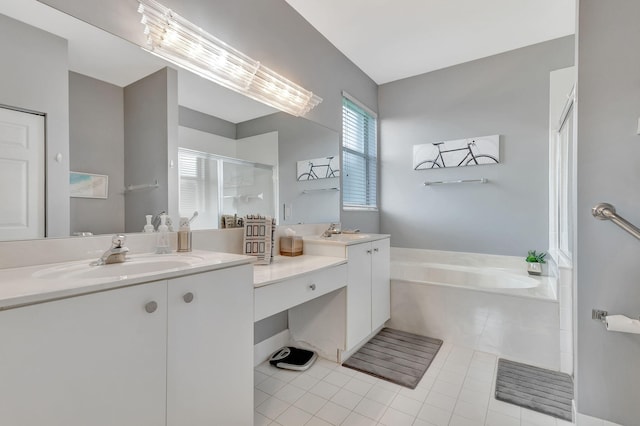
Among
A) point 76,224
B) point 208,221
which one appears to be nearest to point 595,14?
point 208,221

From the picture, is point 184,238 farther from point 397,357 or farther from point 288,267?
point 397,357

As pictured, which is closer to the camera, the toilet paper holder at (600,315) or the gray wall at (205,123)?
the toilet paper holder at (600,315)

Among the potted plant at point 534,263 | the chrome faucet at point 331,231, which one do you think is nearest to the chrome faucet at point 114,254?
the chrome faucet at point 331,231

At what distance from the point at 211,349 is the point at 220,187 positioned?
3.03 feet

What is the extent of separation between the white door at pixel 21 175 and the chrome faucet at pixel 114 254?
229 mm

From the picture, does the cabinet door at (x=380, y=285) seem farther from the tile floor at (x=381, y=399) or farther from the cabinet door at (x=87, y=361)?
the cabinet door at (x=87, y=361)

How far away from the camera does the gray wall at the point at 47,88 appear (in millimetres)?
988

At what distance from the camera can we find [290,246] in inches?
79.3

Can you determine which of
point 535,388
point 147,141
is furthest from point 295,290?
point 535,388

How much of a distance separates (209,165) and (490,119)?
2.74 m

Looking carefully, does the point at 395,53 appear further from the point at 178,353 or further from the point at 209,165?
the point at 178,353

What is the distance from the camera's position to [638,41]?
126 cm

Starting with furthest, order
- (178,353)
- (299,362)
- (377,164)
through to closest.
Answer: (377,164)
(299,362)
(178,353)

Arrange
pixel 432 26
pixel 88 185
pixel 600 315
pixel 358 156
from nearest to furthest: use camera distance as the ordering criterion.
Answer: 1. pixel 88 185
2. pixel 600 315
3. pixel 432 26
4. pixel 358 156
